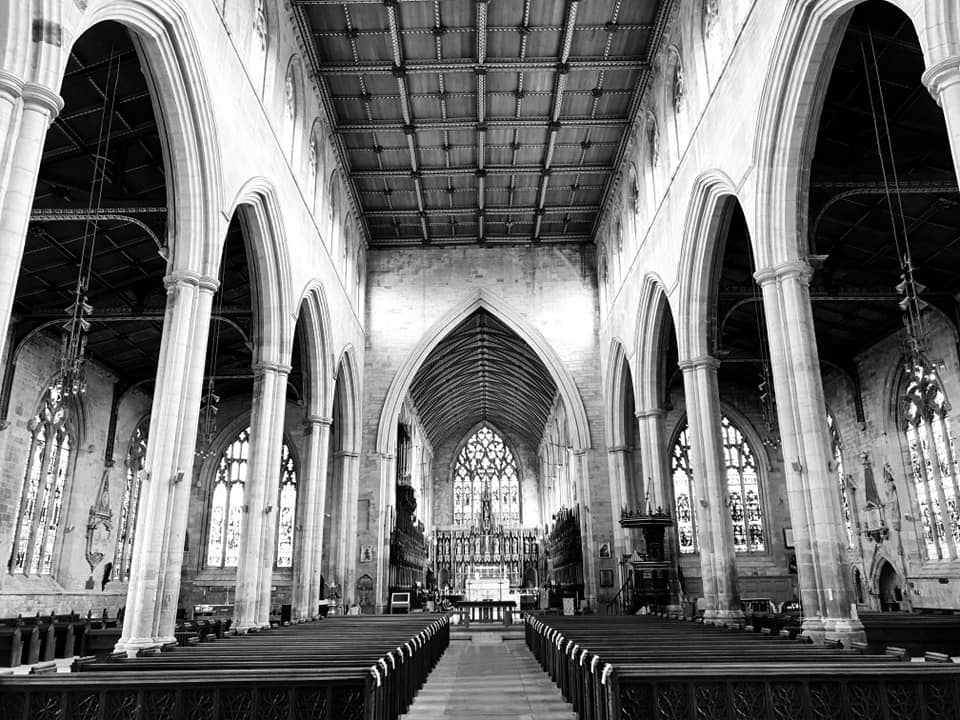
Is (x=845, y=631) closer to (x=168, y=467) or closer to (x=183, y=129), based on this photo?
(x=168, y=467)

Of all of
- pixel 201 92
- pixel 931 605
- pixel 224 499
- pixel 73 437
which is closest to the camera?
pixel 201 92

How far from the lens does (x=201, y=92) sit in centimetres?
1067

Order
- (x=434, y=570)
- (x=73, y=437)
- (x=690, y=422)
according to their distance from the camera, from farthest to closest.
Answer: (x=434, y=570)
(x=73, y=437)
(x=690, y=422)

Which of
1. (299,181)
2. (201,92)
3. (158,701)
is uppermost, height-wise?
(299,181)

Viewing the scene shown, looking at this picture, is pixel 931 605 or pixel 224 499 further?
pixel 224 499

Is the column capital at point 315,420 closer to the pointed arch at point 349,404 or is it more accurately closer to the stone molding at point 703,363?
the pointed arch at point 349,404

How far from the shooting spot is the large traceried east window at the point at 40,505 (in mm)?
18047

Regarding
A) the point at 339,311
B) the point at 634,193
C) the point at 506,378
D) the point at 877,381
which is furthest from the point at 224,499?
the point at 877,381

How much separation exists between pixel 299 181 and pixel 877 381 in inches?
668

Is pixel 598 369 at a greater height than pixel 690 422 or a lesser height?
greater

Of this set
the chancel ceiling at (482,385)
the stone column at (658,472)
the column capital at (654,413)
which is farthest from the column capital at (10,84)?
the chancel ceiling at (482,385)

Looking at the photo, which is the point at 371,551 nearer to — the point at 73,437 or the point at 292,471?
the point at 292,471

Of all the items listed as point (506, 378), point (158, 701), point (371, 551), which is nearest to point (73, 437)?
point (371, 551)

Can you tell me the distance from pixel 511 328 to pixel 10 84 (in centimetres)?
1998
